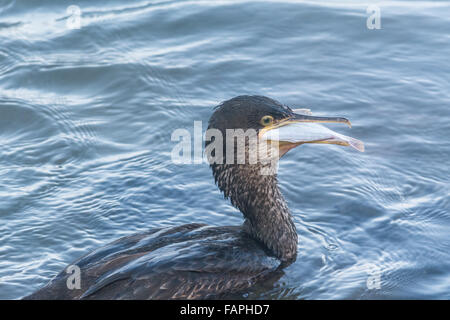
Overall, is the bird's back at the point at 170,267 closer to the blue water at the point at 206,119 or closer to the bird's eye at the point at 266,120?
the blue water at the point at 206,119

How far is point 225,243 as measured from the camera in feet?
21.9

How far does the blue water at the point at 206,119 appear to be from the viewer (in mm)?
7273

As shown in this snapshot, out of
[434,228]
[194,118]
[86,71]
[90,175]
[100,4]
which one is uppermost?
[100,4]

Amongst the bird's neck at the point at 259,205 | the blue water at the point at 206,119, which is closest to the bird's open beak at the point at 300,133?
the bird's neck at the point at 259,205

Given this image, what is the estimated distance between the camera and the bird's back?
6023 millimetres

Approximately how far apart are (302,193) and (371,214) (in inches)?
33.3

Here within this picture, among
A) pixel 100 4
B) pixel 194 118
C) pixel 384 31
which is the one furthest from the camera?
pixel 100 4

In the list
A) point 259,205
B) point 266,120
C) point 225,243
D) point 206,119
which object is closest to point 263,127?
point 266,120

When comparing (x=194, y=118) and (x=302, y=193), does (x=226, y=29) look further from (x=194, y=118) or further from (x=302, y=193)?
(x=302, y=193)

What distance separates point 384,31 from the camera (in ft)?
39.1

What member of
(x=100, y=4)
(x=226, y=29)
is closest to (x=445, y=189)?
(x=226, y=29)

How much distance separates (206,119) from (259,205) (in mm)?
3202

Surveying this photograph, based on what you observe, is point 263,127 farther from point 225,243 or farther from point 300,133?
point 225,243

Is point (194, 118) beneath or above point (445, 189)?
above
